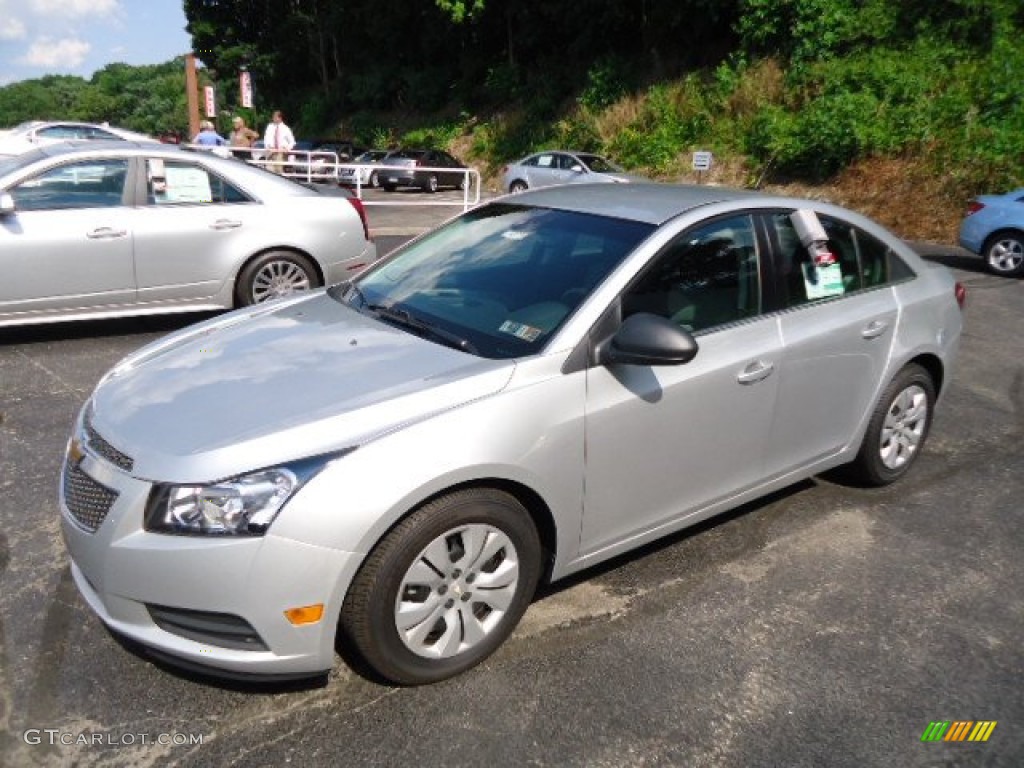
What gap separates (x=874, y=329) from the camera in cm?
386

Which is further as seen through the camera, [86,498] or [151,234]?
[151,234]

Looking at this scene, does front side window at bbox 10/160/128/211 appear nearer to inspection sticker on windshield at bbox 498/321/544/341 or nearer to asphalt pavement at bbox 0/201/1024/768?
asphalt pavement at bbox 0/201/1024/768

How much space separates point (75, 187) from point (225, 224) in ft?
3.48

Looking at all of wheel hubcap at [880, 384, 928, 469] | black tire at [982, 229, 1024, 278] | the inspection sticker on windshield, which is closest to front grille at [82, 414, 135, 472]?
the inspection sticker on windshield

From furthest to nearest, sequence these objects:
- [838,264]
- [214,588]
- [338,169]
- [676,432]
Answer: [338,169] → [838,264] → [676,432] → [214,588]

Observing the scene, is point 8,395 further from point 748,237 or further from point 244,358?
point 748,237

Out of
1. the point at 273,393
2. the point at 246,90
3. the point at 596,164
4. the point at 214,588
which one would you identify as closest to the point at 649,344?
the point at 273,393

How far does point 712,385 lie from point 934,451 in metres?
2.49

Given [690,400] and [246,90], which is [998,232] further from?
[246,90]

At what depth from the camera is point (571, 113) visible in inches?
1154

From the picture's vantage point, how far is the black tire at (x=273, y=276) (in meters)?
6.77

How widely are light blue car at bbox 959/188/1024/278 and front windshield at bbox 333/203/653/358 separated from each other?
398 inches

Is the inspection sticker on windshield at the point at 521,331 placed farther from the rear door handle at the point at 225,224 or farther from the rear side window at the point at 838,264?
the rear door handle at the point at 225,224

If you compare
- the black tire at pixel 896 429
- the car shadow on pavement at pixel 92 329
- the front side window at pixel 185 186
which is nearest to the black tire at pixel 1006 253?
the black tire at pixel 896 429
